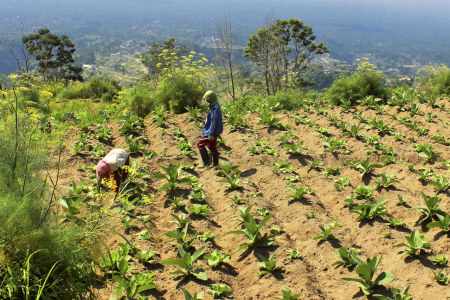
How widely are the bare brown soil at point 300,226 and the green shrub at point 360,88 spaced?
340 cm

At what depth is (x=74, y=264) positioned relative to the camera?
2.53 metres

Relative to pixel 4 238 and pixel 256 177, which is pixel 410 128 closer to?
pixel 256 177

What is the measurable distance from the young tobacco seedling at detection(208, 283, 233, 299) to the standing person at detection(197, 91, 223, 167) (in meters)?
3.51

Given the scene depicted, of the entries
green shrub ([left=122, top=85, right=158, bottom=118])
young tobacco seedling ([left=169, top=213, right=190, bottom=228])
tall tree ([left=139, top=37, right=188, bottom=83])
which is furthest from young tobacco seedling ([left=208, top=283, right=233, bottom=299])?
tall tree ([left=139, top=37, right=188, bottom=83])

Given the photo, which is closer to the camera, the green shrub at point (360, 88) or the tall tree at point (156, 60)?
the green shrub at point (360, 88)

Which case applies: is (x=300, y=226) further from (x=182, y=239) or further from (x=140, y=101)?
(x=140, y=101)

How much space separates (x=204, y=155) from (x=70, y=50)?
3317 cm

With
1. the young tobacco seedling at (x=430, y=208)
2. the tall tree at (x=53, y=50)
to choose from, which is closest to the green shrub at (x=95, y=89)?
the tall tree at (x=53, y=50)

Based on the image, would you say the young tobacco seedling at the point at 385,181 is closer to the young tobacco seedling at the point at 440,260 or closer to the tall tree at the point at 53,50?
the young tobacco seedling at the point at 440,260

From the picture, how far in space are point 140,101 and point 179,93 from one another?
1.45 m

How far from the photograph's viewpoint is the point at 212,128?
6.32 metres

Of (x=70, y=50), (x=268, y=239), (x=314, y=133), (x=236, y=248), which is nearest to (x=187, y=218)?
(x=236, y=248)

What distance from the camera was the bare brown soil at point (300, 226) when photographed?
329 centimetres

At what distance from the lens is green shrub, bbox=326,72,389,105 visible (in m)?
10.9
